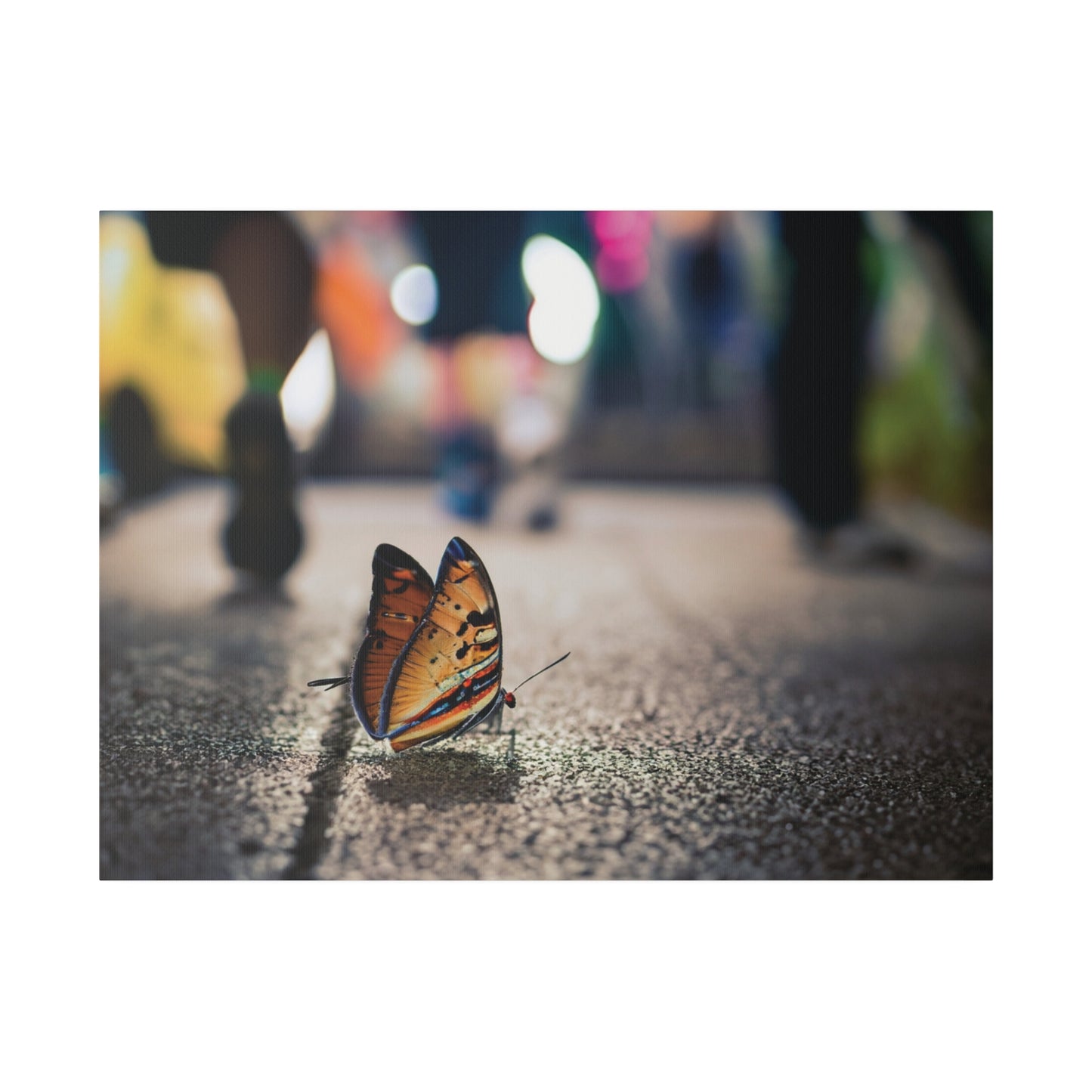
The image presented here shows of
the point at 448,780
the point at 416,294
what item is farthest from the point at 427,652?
the point at 416,294

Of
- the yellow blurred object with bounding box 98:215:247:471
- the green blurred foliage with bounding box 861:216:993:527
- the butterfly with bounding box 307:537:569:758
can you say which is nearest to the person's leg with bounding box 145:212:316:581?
the butterfly with bounding box 307:537:569:758

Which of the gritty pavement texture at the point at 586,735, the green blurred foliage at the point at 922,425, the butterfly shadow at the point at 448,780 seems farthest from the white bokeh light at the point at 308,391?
the green blurred foliage at the point at 922,425

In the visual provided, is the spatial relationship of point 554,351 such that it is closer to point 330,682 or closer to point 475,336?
point 475,336

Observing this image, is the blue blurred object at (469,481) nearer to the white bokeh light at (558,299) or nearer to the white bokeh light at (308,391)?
the white bokeh light at (558,299)

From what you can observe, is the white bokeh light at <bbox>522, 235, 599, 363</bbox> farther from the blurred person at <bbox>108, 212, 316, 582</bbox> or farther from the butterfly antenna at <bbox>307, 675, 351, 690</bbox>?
the butterfly antenna at <bbox>307, 675, 351, 690</bbox>

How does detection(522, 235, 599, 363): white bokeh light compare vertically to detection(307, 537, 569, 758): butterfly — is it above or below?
above

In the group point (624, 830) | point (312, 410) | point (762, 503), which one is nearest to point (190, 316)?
point (312, 410)
